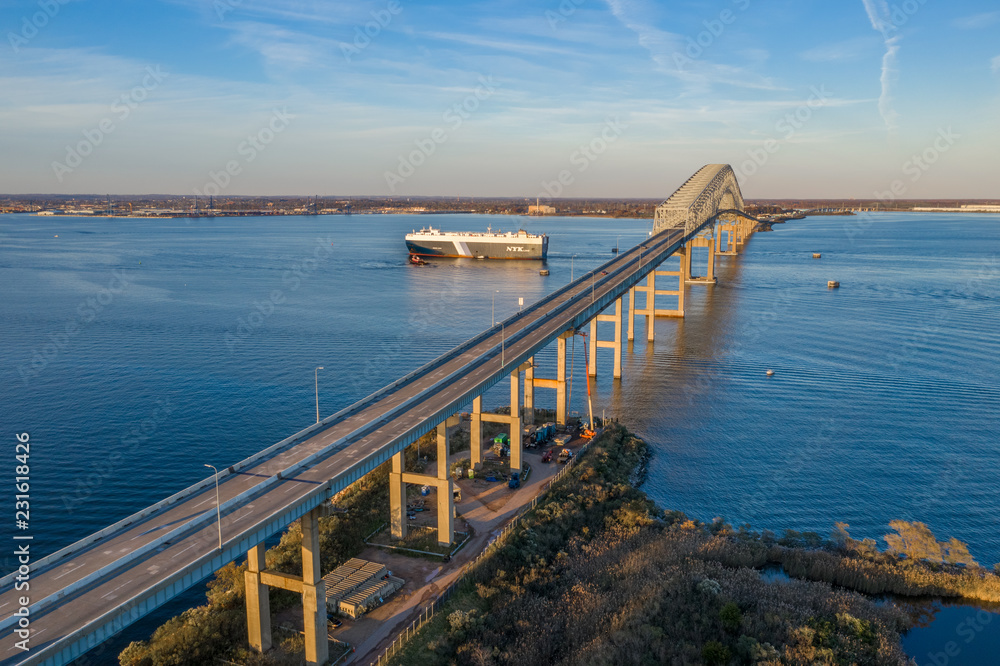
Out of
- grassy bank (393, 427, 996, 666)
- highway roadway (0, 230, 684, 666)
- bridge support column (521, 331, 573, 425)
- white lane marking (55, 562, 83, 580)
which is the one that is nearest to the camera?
highway roadway (0, 230, 684, 666)

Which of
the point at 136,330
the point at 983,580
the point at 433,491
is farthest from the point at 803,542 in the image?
the point at 136,330

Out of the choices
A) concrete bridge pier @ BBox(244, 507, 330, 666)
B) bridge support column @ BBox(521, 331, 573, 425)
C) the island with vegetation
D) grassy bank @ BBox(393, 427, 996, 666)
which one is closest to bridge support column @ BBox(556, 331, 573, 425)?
bridge support column @ BBox(521, 331, 573, 425)

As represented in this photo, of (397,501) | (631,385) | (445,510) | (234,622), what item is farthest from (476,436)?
(631,385)

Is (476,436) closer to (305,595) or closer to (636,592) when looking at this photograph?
(636,592)

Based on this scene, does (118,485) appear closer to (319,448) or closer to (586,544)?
(319,448)

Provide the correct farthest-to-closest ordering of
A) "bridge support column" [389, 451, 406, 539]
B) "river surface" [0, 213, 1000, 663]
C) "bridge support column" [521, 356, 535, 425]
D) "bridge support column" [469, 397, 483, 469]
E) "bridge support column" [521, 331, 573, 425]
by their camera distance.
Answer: "bridge support column" [521, 356, 535, 425]
"bridge support column" [521, 331, 573, 425]
"bridge support column" [469, 397, 483, 469]
"river surface" [0, 213, 1000, 663]
"bridge support column" [389, 451, 406, 539]

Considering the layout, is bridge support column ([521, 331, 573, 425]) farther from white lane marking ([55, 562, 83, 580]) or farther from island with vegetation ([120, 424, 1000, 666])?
white lane marking ([55, 562, 83, 580])

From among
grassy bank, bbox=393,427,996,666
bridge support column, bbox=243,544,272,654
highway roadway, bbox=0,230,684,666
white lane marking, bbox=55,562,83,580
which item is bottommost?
grassy bank, bbox=393,427,996,666

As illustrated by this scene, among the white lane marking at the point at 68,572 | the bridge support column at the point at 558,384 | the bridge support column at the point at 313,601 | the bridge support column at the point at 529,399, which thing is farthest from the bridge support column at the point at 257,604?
the bridge support column at the point at 529,399
